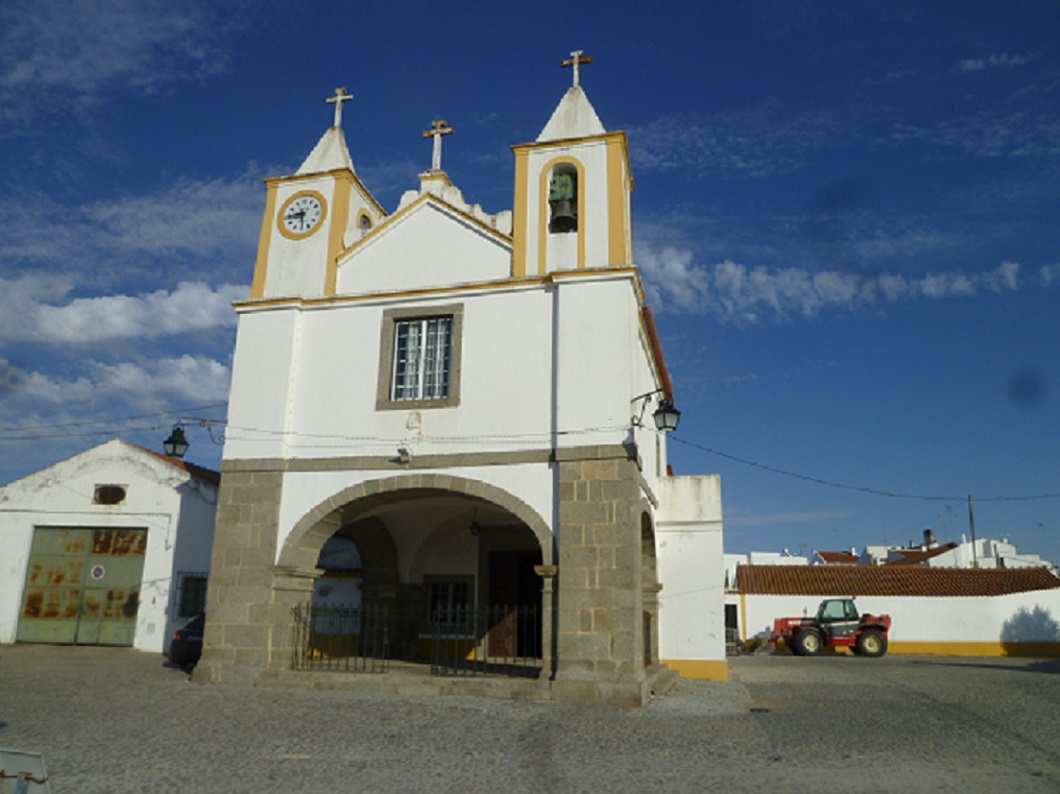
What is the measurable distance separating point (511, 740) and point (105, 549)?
46.7ft

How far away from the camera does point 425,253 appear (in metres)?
12.5

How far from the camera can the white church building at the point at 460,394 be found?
10.6 m

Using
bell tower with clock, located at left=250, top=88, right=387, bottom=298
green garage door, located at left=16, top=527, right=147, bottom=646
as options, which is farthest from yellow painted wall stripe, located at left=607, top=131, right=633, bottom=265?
green garage door, located at left=16, top=527, right=147, bottom=646

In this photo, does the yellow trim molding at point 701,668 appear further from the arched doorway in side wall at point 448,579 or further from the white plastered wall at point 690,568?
the arched doorway in side wall at point 448,579

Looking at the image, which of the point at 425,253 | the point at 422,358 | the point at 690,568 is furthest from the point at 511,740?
the point at 690,568

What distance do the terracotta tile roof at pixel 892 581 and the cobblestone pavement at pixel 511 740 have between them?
15.7 metres

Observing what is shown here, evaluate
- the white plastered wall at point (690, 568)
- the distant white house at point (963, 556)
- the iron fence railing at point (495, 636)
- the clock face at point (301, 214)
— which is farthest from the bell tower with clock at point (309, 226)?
the distant white house at point (963, 556)

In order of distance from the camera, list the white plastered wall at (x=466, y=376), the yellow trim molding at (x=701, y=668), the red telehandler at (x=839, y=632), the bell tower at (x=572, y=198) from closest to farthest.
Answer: the white plastered wall at (x=466, y=376) → the bell tower at (x=572, y=198) → the yellow trim molding at (x=701, y=668) → the red telehandler at (x=839, y=632)

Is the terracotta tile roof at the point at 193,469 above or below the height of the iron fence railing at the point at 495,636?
above

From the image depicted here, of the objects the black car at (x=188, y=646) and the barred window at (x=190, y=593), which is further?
the barred window at (x=190, y=593)

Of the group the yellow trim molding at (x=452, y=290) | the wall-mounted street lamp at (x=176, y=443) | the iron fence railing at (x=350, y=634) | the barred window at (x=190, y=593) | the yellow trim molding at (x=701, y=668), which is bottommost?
the yellow trim molding at (x=701, y=668)

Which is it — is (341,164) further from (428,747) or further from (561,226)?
(428,747)

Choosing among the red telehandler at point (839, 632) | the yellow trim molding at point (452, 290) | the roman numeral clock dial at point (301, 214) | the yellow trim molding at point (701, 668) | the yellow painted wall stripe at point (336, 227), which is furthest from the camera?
the red telehandler at point (839, 632)

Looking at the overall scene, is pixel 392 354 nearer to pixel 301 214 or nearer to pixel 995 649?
pixel 301 214
